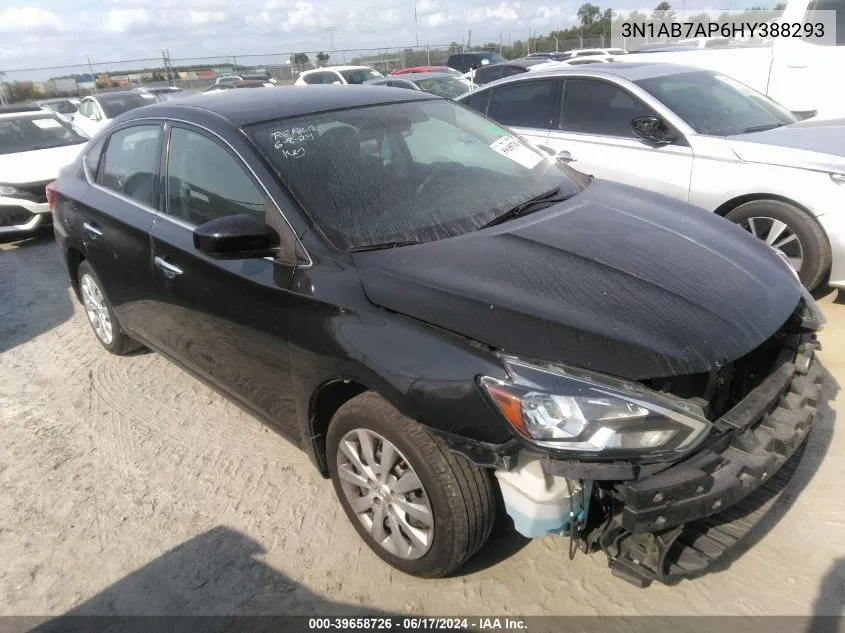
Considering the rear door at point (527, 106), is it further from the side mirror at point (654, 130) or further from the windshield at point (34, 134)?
the windshield at point (34, 134)

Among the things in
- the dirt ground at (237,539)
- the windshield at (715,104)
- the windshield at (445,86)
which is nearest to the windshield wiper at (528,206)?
the dirt ground at (237,539)

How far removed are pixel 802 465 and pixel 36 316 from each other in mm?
5701

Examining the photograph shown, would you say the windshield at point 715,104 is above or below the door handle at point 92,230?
above

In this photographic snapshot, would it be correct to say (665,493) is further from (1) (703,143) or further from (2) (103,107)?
(2) (103,107)

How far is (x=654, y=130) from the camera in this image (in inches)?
189

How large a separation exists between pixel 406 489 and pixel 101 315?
307cm

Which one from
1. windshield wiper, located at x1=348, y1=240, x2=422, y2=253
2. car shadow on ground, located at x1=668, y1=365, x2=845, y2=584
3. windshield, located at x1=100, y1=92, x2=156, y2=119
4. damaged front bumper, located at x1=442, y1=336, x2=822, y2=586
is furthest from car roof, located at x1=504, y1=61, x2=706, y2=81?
windshield, located at x1=100, y1=92, x2=156, y2=119

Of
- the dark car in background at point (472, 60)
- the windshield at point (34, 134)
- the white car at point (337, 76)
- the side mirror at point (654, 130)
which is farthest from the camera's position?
the dark car in background at point (472, 60)

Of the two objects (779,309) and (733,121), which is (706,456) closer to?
(779,309)

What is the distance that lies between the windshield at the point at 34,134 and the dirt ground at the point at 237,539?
19.0 ft

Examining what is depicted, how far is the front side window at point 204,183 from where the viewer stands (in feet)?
8.74

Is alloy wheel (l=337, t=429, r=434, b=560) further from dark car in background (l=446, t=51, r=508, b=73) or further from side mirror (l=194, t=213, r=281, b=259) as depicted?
dark car in background (l=446, t=51, r=508, b=73)

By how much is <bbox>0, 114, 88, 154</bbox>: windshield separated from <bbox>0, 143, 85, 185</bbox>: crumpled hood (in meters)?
0.30

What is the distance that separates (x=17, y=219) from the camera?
287 inches
